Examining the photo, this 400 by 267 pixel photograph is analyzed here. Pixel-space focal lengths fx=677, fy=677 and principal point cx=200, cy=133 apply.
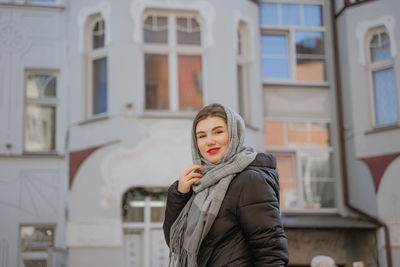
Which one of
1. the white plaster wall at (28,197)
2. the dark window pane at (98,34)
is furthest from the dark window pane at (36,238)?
the dark window pane at (98,34)

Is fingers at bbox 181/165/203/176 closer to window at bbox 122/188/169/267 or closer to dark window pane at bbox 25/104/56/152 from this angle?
window at bbox 122/188/169/267

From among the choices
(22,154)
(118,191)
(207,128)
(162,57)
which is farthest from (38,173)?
(207,128)

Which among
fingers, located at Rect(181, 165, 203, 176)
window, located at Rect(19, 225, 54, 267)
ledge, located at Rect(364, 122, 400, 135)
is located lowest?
window, located at Rect(19, 225, 54, 267)

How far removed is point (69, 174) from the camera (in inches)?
443

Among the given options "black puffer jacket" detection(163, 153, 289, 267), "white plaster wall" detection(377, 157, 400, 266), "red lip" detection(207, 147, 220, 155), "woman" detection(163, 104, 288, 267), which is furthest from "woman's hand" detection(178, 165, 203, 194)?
"white plaster wall" detection(377, 157, 400, 266)

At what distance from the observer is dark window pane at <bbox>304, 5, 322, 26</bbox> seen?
1391cm

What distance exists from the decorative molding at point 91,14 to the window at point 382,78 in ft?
16.3

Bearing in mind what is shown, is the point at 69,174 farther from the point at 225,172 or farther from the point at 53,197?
the point at 225,172

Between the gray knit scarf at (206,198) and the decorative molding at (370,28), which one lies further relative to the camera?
the decorative molding at (370,28)

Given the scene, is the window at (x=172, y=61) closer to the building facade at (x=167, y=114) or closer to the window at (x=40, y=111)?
the building facade at (x=167, y=114)

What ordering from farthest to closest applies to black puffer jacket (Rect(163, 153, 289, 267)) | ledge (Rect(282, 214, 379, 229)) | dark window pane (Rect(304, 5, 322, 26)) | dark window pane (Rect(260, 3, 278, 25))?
dark window pane (Rect(304, 5, 322, 26)), dark window pane (Rect(260, 3, 278, 25)), ledge (Rect(282, 214, 379, 229)), black puffer jacket (Rect(163, 153, 289, 267))

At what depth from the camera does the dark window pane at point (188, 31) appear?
11.8 m

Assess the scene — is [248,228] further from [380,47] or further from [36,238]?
[380,47]

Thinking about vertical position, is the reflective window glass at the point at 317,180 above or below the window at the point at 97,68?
below
